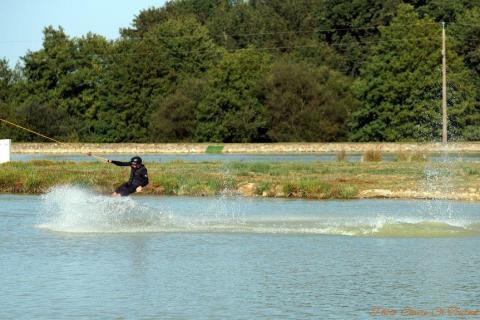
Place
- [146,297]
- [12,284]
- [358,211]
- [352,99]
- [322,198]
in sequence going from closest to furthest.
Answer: [146,297]
[12,284]
[358,211]
[322,198]
[352,99]

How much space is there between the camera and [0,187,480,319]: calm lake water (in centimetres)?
1695

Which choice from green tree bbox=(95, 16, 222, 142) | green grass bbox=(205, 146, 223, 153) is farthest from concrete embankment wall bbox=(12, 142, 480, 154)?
green tree bbox=(95, 16, 222, 142)

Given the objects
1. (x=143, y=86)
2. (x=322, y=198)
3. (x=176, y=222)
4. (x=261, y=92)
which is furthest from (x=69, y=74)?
(x=176, y=222)

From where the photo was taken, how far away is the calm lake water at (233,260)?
55.6 ft

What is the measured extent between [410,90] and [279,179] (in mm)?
50729

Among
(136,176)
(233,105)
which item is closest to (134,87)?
(233,105)

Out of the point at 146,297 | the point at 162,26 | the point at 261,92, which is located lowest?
the point at 146,297

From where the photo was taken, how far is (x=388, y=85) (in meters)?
91.6

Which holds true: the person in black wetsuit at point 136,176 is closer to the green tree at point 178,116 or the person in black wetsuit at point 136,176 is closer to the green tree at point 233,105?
the green tree at point 233,105

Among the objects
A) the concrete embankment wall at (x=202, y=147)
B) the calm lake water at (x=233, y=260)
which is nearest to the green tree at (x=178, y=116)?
the concrete embankment wall at (x=202, y=147)

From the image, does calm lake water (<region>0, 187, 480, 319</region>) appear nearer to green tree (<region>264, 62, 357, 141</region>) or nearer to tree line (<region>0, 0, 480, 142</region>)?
tree line (<region>0, 0, 480, 142</region>)

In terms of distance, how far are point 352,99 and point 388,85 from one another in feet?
23.7

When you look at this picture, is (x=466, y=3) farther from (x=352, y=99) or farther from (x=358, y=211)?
(x=358, y=211)

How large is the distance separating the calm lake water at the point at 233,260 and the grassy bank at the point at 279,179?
4279mm
